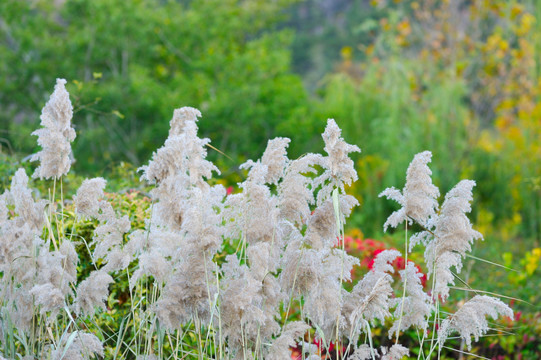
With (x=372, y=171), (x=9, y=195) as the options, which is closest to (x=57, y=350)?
(x=9, y=195)

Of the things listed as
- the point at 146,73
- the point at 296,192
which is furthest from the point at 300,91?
the point at 296,192

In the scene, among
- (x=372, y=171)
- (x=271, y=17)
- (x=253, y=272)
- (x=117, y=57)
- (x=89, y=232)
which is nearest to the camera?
(x=253, y=272)

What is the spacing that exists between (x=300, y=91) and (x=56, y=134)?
9703 mm

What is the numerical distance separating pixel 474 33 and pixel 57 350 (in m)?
11.7

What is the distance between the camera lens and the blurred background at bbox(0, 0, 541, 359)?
11016 millimetres

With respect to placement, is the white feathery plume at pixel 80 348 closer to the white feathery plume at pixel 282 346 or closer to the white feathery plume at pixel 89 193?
the white feathery plume at pixel 89 193

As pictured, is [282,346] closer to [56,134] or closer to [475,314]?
[475,314]

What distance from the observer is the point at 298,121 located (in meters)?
11.7

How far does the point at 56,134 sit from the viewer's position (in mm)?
2838

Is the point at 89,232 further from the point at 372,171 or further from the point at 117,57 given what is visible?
the point at 117,57

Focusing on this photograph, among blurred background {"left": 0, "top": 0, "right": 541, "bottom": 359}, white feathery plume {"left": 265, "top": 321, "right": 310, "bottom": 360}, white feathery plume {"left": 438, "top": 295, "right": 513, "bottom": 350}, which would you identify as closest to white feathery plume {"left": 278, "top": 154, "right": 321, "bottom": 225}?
white feathery plume {"left": 265, "top": 321, "right": 310, "bottom": 360}

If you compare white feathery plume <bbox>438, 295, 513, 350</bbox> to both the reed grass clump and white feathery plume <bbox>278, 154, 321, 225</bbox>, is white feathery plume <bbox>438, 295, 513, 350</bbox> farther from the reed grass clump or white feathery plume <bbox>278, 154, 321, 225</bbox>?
white feathery plume <bbox>278, 154, 321, 225</bbox>

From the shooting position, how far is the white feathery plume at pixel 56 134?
2838 millimetres

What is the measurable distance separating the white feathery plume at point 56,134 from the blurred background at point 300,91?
708 cm
